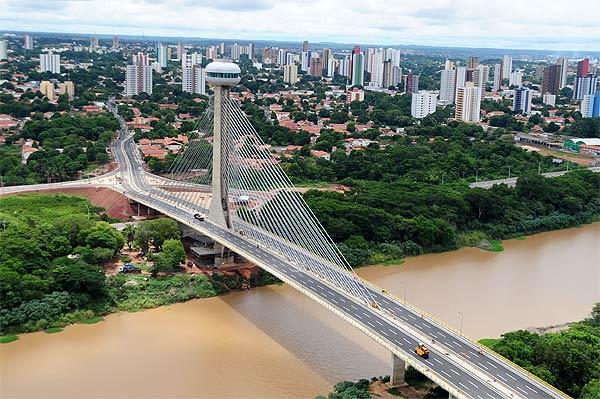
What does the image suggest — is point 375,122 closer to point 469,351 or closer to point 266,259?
point 266,259

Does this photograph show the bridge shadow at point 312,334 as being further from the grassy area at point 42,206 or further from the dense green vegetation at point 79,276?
the grassy area at point 42,206

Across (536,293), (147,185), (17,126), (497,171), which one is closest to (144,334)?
(536,293)

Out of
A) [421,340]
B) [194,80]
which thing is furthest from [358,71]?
[421,340]

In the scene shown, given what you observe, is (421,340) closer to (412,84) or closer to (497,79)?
(412,84)

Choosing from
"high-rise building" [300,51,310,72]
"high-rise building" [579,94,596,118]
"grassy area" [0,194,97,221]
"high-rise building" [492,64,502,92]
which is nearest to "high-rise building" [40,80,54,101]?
"grassy area" [0,194,97,221]

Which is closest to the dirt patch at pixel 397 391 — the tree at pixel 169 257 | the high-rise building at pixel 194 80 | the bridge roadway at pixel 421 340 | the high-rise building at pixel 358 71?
the bridge roadway at pixel 421 340
